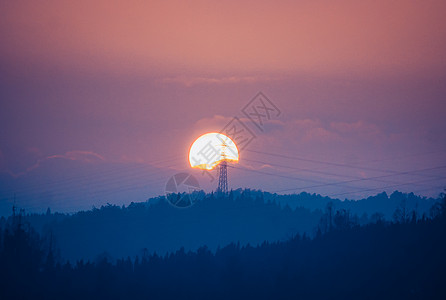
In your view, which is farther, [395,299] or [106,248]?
[106,248]

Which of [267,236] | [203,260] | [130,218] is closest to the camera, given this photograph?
[203,260]

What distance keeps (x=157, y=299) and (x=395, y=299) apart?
119 ft

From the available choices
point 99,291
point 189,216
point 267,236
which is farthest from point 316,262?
point 189,216

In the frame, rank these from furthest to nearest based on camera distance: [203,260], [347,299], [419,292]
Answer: [203,260]
[347,299]
[419,292]

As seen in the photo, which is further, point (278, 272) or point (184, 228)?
point (184, 228)

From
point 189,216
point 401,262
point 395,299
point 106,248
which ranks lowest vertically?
point 395,299

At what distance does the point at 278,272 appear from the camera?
8238cm

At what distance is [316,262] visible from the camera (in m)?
82.3

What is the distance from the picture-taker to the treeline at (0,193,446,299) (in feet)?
218

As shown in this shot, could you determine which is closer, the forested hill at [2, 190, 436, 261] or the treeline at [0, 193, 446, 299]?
the treeline at [0, 193, 446, 299]

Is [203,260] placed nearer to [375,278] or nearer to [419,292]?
[375,278]

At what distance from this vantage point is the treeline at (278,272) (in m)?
66.4

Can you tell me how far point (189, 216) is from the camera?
17462cm

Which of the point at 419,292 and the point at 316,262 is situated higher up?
the point at 316,262
